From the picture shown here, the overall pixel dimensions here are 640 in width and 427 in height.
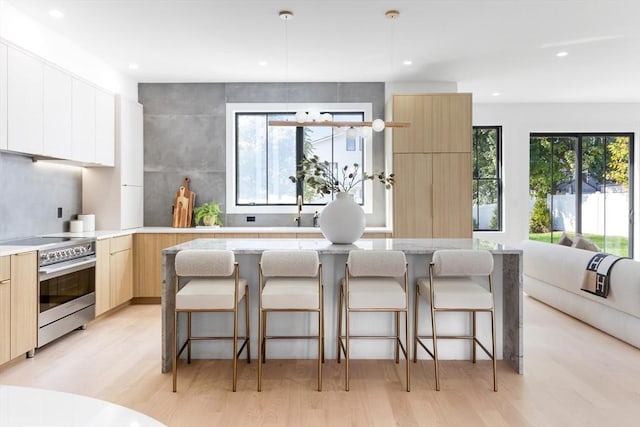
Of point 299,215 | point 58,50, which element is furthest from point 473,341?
point 58,50

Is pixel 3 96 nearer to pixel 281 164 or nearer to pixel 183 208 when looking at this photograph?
pixel 183 208

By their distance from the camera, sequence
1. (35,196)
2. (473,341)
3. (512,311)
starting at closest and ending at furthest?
1. (512,311)
2. (473,341)
3. (35,196)

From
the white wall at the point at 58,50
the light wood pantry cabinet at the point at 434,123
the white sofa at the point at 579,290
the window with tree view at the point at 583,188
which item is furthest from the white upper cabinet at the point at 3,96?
the window with tree view at the point at 583,188

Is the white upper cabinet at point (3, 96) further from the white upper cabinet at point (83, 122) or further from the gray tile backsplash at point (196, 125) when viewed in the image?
the gray tile backsplash at point (196, 125)

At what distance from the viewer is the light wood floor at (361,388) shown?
2.36 meters

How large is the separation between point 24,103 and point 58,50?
993 millimetres

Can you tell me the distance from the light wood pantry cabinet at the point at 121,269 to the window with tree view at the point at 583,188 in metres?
6.23

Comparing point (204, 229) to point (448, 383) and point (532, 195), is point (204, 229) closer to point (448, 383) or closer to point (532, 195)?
point (448, 383)

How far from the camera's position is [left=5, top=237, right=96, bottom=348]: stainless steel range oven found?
Result: 3379mm

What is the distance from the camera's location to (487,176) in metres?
6.89

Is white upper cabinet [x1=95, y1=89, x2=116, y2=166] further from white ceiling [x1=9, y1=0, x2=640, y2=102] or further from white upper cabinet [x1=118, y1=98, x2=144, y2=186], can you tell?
white ceiling [x1=9, y1=0, x2=640, y2=102]

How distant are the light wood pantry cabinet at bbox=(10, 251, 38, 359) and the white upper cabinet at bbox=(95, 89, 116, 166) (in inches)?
68.8

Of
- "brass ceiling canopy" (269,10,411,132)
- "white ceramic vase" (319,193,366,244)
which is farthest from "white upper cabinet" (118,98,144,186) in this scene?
"white ceramic vase" (319,193,366,244)

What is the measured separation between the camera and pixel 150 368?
310 centimetres
